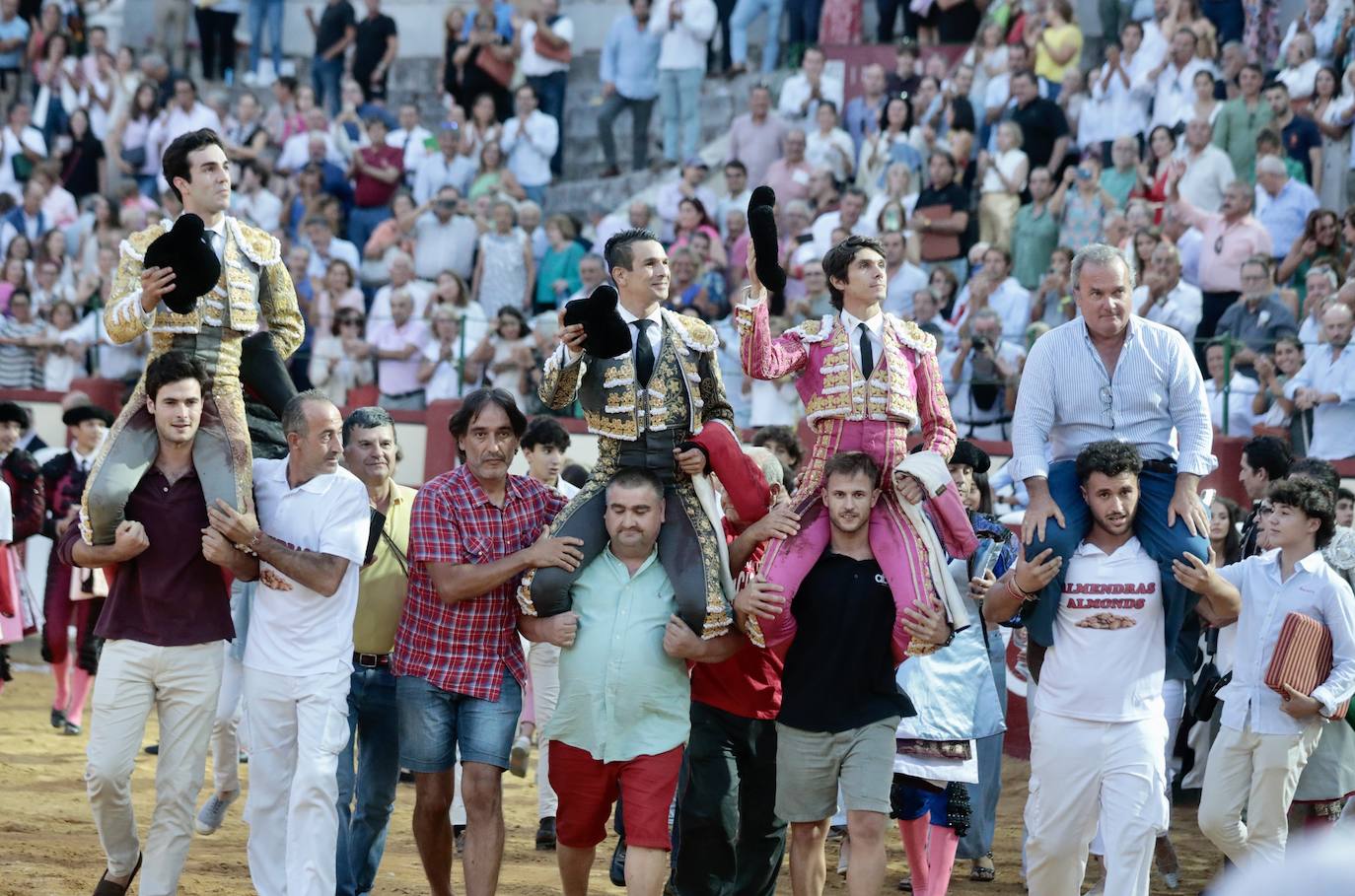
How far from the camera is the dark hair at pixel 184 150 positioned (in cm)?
735

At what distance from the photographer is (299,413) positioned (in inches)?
280

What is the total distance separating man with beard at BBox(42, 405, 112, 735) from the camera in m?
11.8

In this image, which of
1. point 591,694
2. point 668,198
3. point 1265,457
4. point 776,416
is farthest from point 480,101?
point 591,694

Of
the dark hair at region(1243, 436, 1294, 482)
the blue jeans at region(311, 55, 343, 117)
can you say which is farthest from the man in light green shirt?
the blue jeans at region(311, 55, 343, 117)

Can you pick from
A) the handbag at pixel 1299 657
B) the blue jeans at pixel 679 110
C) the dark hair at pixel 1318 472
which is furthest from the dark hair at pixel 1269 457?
the blue jeans at pixel 679 110

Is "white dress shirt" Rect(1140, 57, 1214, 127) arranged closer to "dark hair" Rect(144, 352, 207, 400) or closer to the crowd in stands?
the crowd in stands

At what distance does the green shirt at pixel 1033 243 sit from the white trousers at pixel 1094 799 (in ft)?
25.8

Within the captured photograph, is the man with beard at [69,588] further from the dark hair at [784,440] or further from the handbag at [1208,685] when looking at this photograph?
the handbag at [1208,685]

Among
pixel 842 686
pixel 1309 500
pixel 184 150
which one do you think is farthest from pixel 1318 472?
pixel 184 150

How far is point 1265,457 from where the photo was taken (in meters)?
9.16

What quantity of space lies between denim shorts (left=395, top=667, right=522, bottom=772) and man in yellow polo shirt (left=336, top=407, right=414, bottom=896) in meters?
0.43

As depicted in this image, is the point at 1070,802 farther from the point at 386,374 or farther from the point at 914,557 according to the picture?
the point at 386,374

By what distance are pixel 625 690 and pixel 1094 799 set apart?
1747 mm

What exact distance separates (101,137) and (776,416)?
10.1 metres
